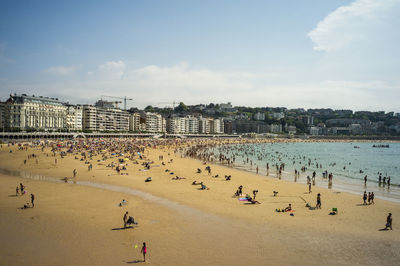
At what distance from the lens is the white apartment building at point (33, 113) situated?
83250 millimetres

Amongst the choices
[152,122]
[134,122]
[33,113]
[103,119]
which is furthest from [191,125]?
[33,113]

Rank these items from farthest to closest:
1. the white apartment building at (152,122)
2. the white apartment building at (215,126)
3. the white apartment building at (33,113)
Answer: the white apartment building at (215,126) < the white apartment building at (152,122) < the white apartment building at (33,113)

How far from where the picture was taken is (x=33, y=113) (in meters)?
87.4

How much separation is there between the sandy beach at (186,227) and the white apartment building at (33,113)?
7196 cm

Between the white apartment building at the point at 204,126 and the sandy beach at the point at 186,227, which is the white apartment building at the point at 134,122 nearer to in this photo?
the white apartment building at the point at 204,126

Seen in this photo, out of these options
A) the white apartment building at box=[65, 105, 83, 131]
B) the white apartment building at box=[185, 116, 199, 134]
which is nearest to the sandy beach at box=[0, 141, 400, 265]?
the white apartment building at box=[65, 105, 83, 131]

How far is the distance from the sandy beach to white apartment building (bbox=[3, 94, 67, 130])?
236 feet

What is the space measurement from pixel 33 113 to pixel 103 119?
3015 centimetres

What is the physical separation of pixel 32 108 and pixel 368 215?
96.8 metres

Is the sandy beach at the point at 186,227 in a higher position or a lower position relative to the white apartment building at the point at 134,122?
lower

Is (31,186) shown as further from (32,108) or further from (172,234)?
(32,108)

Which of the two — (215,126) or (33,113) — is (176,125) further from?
(33,113)

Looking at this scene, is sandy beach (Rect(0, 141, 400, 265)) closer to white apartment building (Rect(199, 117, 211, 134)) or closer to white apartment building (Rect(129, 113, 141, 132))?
white apartment building (Rect(129, 113, 141, 132))

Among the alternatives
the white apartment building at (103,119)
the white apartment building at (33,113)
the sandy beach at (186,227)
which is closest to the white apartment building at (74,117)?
the white apartment building at (33,113)
